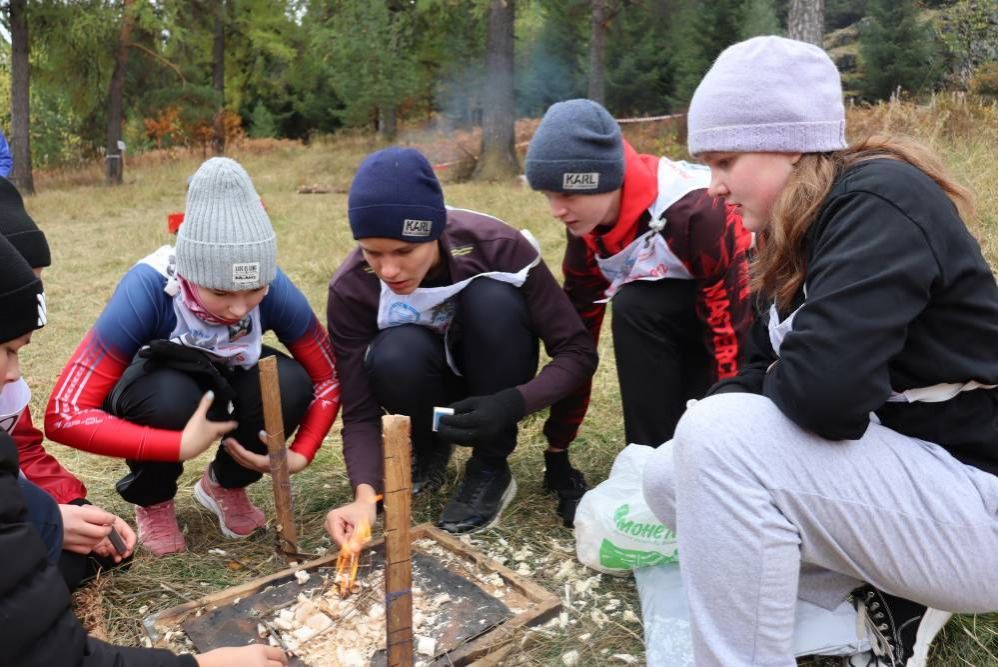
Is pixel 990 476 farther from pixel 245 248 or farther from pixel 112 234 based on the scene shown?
pixel 112 234

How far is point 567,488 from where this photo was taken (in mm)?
2838

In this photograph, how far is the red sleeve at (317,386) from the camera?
2.65 metres

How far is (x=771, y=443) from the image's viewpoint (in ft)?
5.16

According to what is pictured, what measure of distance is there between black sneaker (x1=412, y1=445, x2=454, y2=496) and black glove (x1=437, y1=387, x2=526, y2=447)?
21.8 inches

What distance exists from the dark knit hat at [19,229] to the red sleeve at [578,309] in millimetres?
1598

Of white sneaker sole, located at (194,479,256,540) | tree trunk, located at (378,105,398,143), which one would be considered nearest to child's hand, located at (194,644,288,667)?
white sneaker sole, located at (194,479,256,540)

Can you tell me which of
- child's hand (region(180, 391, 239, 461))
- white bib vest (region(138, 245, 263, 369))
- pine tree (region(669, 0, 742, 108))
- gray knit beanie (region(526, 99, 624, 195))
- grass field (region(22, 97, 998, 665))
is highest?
pine tree (region(669, 0, 742, 108))

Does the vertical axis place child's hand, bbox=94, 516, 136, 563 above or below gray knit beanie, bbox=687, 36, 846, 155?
below

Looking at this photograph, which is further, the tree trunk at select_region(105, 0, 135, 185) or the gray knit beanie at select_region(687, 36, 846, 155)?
the tree trunk at select_region(105, 0, 135, 185)

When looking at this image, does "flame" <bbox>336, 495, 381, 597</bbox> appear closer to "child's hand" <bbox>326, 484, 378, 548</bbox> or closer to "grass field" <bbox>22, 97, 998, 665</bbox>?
"child's hand" <bbox>326, 484, 378, 548</bbox>

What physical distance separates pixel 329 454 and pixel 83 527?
1251 mm

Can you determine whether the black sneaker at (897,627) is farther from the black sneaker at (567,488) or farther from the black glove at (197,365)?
the black glove at (197,365)

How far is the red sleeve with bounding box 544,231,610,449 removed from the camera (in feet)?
9.29

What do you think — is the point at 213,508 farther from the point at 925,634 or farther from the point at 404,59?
the point at 404,59
